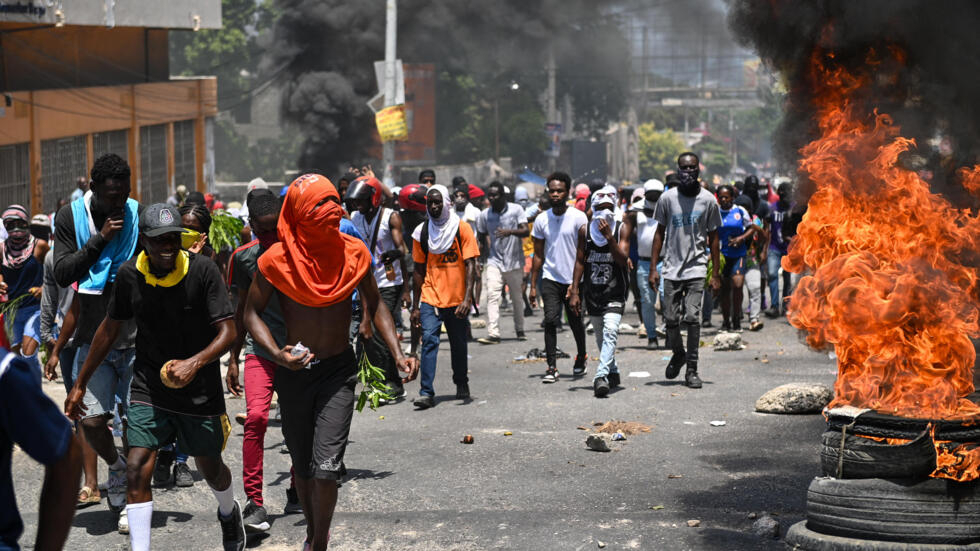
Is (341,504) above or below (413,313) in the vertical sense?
below

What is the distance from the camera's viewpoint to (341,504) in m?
7.05

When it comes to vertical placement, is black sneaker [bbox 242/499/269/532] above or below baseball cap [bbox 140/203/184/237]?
below

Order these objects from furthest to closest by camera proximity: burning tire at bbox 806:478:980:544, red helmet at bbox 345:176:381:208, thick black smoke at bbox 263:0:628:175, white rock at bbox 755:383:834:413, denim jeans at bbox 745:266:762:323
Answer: thick black smoke at bbox 263:0:628:175, denim jeans at bbox 745:266:762:323, red helmet at bbox 345:176:381:208, white rock at bbox 755:383:834:413, burning tire at bbox 806:478:980:544

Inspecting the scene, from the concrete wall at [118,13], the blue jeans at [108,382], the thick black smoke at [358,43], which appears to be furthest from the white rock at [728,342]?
the thick black smoke at [358,43]

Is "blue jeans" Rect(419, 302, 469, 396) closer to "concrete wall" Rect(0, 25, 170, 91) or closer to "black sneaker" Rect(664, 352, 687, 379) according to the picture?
"black sneaker" Rect(664, 352, 687, 379)

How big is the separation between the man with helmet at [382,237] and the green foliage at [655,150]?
8397 centimetres

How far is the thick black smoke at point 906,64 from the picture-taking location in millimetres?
6648

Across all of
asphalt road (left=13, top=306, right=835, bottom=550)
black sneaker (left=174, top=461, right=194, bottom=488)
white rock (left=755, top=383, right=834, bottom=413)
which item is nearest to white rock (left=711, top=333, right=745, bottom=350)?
asphalt road (left=13, top=306, right=835, bottom=550)

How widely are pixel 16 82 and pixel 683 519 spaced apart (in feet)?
83.8

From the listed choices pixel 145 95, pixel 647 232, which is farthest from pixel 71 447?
pixel 145 95

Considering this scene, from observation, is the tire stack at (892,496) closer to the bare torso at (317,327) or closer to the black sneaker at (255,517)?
the bare torso at (317,327)

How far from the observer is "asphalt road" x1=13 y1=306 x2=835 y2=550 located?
6.25 meters

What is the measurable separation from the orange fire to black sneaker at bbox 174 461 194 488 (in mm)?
3836

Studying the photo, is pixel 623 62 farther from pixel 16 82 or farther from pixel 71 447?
pixel 71 447
